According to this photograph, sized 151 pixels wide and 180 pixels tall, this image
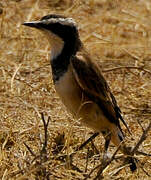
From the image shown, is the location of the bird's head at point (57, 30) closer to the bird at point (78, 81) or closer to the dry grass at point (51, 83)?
the bird at point (78, 81)

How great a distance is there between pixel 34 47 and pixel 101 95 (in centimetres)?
252

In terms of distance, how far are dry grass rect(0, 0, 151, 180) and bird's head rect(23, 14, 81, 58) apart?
0.69 m

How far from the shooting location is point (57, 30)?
5473mm

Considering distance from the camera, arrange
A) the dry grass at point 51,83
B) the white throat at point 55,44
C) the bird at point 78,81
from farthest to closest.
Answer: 1. the white throat at point 55,44
2. the bird at point 78,81
3. the dry grass at point 51,83

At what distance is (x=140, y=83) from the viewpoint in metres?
7.37

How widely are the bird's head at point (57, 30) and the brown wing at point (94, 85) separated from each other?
17 cm

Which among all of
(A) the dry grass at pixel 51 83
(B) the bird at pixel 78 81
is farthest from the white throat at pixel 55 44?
(A) the dry grass at pixel 51 83

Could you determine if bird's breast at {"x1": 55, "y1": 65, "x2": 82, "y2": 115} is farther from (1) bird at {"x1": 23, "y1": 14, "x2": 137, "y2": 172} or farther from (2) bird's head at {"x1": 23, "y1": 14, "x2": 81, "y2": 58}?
(2) bird's head at {"x1": 23, "y1": 14, "x2": 81, "y2": 58}

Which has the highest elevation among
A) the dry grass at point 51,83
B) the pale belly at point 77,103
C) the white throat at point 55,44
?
the white throat at point 55,44

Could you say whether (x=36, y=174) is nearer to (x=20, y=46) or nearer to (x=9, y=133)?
(x=9, y=133)

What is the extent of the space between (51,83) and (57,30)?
1.66 metres

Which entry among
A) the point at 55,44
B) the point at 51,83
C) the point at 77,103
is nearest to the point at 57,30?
the point at 55,44

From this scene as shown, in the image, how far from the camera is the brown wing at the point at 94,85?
17.8ft

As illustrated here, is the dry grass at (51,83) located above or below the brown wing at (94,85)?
below
